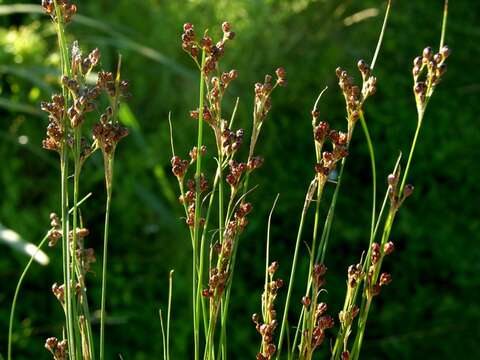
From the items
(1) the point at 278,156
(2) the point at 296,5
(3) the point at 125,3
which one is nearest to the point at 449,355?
(1) the point at 278,156

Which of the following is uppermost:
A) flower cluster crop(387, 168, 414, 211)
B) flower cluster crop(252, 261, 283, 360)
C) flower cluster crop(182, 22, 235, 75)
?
flower cluster crop(182, 22, 235, 75)

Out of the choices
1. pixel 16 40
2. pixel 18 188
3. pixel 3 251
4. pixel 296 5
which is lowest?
pixel 3 251

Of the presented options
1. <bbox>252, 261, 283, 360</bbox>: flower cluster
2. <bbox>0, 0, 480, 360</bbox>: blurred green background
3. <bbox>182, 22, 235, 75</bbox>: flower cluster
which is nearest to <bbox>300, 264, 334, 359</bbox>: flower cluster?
<bbox>252, 261, 283, 360</bbox>: flower cluster

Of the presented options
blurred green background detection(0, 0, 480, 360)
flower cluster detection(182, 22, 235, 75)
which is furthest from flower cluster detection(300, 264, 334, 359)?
blurred green background detection(0, 0, 480, 360)

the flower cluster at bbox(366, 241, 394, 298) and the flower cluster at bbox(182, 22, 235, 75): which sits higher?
the flower cluster at bbox(182, 22, 235, 75)

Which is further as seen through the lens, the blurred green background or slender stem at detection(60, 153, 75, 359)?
the blurred green background

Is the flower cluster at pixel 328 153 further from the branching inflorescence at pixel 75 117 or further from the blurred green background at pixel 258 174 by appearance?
the blurred green background at pixel 258 174

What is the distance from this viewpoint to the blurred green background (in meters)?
3.15

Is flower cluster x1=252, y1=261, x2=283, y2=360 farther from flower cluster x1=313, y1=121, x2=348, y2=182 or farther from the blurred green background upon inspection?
the blurred green background

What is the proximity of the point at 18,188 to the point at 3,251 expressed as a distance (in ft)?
0.85

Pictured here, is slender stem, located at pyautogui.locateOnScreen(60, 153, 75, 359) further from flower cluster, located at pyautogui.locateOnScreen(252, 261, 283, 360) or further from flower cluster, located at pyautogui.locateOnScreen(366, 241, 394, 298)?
flower cluster, located at pyautogui.locateOnScreen(366, 241, 394, 298)

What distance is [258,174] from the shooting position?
344 cm

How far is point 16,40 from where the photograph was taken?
11.3ft

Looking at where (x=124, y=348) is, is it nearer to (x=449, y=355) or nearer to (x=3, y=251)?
(x=3, y=251)
